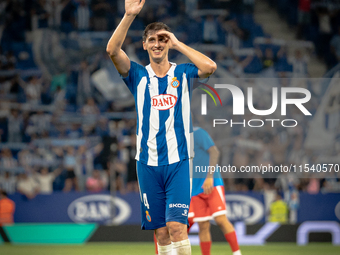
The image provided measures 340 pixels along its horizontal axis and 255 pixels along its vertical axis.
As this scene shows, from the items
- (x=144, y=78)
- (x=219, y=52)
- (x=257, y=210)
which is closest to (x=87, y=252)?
(x=257, y=210)

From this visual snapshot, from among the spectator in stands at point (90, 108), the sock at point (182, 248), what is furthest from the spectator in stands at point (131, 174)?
the sock at point (182, 248)

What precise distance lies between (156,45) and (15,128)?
34.8ft

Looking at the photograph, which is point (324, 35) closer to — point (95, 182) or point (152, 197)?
point (95, 182)

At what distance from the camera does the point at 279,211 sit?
10.7 metres

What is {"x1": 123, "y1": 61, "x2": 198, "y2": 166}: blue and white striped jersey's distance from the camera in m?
4.18

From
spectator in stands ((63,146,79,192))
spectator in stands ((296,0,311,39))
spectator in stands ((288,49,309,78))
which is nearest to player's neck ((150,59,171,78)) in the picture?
spectator in stands ((63,146,79,192))

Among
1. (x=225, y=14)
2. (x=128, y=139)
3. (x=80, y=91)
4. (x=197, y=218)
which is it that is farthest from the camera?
(x=225, y=14)

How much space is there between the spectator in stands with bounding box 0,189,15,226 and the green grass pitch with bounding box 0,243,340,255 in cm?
176

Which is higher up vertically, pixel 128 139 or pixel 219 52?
pixel 219 52

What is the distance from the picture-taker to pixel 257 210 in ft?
35.4

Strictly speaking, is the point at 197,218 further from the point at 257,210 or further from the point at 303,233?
the point at 257,210

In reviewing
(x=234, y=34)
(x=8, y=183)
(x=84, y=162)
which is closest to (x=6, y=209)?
(x=8, y=183)

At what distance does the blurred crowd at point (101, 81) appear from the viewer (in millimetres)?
11883

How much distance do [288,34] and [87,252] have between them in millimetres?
11009
